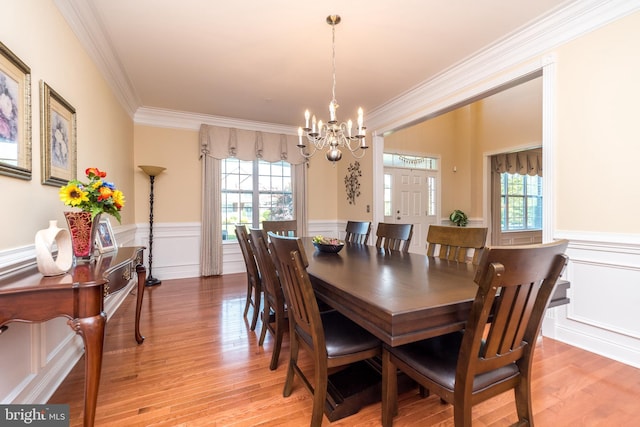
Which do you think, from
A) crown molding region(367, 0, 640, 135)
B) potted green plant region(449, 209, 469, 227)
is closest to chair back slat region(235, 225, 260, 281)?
crown molding region(367, 0, 640, 135)

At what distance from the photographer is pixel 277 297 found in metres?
1.91

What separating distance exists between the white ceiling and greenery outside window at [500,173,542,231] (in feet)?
12.9

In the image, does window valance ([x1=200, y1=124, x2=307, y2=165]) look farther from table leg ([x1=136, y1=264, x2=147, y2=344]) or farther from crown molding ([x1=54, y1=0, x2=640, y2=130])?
Answer: table leg ([x1=136, y1=264, x2=147, y2=344])

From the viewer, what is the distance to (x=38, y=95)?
167cm

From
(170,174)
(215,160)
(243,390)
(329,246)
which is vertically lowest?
(243,390)

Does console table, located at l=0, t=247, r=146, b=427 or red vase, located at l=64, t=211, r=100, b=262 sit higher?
red vase, located at l=64, t=211, r=100, b=262

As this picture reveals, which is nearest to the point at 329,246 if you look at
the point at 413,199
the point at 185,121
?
the point at 185,121

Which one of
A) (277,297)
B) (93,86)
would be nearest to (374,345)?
(277,297)

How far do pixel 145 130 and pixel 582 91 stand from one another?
5.30 m

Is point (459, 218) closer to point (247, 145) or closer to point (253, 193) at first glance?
point (253, 193)

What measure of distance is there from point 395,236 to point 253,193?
3.18m

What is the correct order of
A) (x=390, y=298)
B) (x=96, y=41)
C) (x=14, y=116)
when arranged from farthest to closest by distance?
1. (x=96, y=41)
2. (x=14, y=116)
3. (x=390, y=298)

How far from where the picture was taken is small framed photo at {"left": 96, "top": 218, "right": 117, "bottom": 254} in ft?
6.33

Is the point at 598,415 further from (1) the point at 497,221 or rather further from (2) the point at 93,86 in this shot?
(1) the point at 497,221
